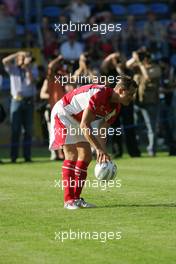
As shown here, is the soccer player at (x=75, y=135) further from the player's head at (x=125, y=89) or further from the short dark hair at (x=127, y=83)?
the short dark hair at (x=127, y=83)

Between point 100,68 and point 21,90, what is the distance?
3922mm

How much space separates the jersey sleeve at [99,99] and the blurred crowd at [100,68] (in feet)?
24.1

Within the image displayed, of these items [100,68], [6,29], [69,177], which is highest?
[6,29]

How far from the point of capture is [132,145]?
75.0 feet

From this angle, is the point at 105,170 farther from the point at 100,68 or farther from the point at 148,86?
the point at 100,68

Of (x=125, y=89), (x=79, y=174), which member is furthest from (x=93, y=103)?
(x=79, y=174)

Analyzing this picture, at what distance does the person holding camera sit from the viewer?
2175 centimetres

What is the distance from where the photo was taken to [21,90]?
21781 mm

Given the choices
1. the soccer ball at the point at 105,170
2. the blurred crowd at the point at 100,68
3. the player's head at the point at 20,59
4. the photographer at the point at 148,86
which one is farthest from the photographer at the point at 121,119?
the soccer ball at the point at 105,170

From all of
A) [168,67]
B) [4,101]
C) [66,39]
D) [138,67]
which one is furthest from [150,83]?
[66,39]

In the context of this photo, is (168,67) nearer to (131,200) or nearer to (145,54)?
(145,54)

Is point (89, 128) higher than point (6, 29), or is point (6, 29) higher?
point (6, 29)

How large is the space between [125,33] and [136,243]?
749 inches

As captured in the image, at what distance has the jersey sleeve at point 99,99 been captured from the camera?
1275 cm
